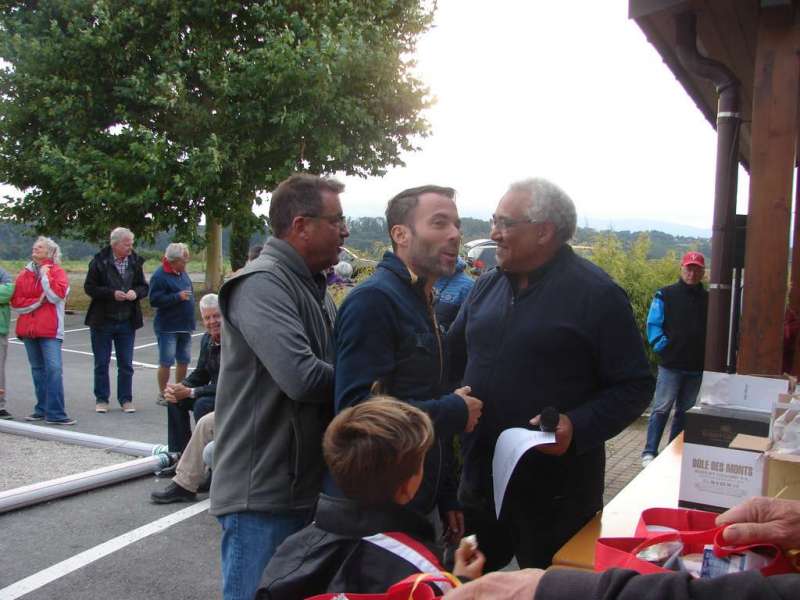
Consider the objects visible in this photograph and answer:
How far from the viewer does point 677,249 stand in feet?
36.2

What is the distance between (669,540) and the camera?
1755 mm

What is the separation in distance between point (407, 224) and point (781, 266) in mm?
2883

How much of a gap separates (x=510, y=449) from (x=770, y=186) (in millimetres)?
2949

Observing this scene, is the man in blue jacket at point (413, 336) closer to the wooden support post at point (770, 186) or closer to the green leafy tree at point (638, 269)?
the wooden support post at point (770, 186)

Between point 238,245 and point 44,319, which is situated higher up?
point 238,245

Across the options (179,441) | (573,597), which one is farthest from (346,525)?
(179,441)

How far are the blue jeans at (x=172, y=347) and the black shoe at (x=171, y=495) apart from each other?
3.70 m

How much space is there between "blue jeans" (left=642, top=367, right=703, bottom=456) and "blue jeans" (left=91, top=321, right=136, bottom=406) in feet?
18.2

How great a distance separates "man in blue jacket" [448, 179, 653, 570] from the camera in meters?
2.39

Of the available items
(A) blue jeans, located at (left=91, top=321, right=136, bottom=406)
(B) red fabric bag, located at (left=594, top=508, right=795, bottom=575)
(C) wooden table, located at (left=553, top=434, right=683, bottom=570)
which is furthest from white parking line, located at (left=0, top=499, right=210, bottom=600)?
(A) blue jeans, located at (left=91, top=321, right=136, bottom=406)

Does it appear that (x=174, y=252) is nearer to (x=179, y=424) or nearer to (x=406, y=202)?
(x=179, y=424)

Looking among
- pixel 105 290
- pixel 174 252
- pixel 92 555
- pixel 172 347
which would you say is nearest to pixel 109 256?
pixel 105 290

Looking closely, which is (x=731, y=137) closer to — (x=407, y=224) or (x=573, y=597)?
(x=407, y=224)

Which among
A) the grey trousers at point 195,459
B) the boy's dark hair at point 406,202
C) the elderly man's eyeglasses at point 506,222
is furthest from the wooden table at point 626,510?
the grey trousers at point 195,459
